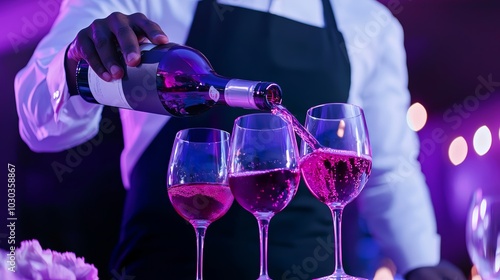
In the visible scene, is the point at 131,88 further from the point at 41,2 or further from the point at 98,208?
the point at 41,2

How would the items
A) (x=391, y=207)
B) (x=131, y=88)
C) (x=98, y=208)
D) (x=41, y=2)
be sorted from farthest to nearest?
(x=391, y=207)
(x=41, y=2)
(x=98, y=208)
(x=131, y=88)

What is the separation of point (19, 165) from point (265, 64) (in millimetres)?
810

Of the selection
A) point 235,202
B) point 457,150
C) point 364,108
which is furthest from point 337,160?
point 457,150

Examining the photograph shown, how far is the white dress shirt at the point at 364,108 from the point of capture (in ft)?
5.93

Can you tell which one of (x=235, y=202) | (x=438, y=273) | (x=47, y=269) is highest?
(x=47, y=269)

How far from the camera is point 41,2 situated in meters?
1.95

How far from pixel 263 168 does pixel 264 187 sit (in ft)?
0.10

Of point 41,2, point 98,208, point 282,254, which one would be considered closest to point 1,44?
point 41,2

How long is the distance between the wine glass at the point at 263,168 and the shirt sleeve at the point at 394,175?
43.1 inches

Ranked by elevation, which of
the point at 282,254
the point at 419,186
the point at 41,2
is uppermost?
the point at 41,2

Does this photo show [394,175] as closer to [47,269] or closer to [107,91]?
[107,91]

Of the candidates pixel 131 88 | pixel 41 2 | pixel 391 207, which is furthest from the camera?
pixel 391 207

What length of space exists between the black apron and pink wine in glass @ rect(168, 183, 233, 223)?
0.73 metres

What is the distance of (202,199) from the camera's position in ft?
3.46
